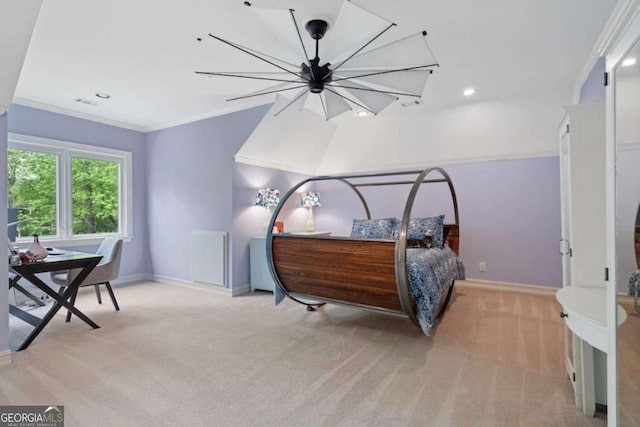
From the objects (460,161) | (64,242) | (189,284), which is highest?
(460,161)

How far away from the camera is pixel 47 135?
4148mm

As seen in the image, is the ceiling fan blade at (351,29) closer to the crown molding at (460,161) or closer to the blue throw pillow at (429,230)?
the blue throw pillow at (429,230)

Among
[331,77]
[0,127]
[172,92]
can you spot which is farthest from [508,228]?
[0,127]

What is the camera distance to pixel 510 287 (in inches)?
176

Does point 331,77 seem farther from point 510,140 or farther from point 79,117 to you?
point 79,117

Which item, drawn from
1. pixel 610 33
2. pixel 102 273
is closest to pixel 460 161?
pixel 610 33

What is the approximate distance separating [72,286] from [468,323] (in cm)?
399

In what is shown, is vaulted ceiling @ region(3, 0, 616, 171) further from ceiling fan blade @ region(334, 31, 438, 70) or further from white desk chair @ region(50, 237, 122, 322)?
white desk chair @ region(50, 237, 122, 322)

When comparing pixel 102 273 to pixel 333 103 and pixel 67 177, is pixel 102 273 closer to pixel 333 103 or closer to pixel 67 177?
pixel 67 177

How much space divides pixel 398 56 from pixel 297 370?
7.51 feet

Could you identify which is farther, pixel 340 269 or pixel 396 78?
pixel 340 269

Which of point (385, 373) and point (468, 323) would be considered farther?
point (468, 323)
